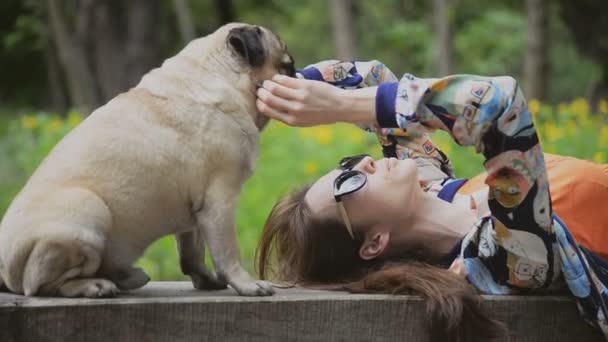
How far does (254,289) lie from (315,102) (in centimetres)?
62

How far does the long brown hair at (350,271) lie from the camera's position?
8.95 ft

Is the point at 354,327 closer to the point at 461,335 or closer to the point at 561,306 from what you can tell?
the point at 461,335

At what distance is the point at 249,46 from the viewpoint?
123 inches

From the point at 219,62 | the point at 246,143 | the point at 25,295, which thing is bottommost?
the point at 25,295

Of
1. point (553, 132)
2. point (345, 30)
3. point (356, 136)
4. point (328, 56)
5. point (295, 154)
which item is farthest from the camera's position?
point (328, 56)


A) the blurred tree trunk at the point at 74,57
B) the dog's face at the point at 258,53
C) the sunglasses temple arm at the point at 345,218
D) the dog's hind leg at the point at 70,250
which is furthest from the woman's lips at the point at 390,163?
the blurred tree trunk at the point at 74,57

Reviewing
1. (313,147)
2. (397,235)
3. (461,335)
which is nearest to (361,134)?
(313,147)

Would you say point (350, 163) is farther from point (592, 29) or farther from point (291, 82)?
point (592, 29)

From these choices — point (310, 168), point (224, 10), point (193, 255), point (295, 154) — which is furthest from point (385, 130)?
point (224, 10)

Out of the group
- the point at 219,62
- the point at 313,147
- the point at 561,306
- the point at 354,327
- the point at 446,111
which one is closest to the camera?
the point at 446,111

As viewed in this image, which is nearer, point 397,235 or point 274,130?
point 397,235

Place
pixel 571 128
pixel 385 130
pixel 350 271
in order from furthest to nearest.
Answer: pixel 571 128
pixel 385 130
pixel 350 271

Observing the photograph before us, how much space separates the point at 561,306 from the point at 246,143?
1.17m

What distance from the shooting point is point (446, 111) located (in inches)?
98.0
